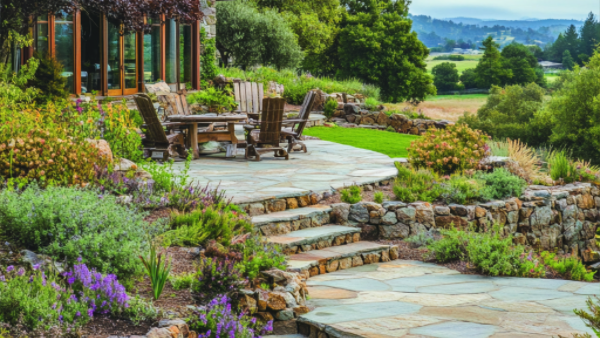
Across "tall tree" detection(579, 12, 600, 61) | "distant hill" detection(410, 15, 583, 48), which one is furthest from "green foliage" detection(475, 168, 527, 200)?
"distant hill" detection(410, 15, 583, 48)

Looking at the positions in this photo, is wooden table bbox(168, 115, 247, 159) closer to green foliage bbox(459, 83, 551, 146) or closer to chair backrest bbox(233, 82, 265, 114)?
chair backrest bbox(233, 82, 265, 114)

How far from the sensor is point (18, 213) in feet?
14.5

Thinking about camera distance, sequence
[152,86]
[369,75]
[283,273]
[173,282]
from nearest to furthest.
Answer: [173,282] < [283,273] < [152,86] < [369,75]

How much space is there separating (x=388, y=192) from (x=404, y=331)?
4305 mm

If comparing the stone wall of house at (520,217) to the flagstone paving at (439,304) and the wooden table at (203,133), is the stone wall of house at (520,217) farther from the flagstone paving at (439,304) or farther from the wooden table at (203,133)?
the wooden table at (203,133)

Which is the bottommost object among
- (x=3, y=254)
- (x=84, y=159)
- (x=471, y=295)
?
(x=471, y=295)

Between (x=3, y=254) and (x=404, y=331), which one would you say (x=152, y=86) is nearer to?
(x=3, y=254)

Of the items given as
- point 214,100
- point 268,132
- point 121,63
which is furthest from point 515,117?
point 268,132

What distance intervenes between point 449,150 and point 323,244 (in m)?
3.15

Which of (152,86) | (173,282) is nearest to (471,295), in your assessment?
(173,282)

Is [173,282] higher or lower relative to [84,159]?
lower

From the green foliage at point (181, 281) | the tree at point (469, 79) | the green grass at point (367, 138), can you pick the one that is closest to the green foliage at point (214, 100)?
the green grass at point (367, 138)

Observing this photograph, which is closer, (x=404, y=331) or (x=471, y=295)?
(x=404, y=331)

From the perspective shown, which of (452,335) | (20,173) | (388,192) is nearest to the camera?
(452,335)
